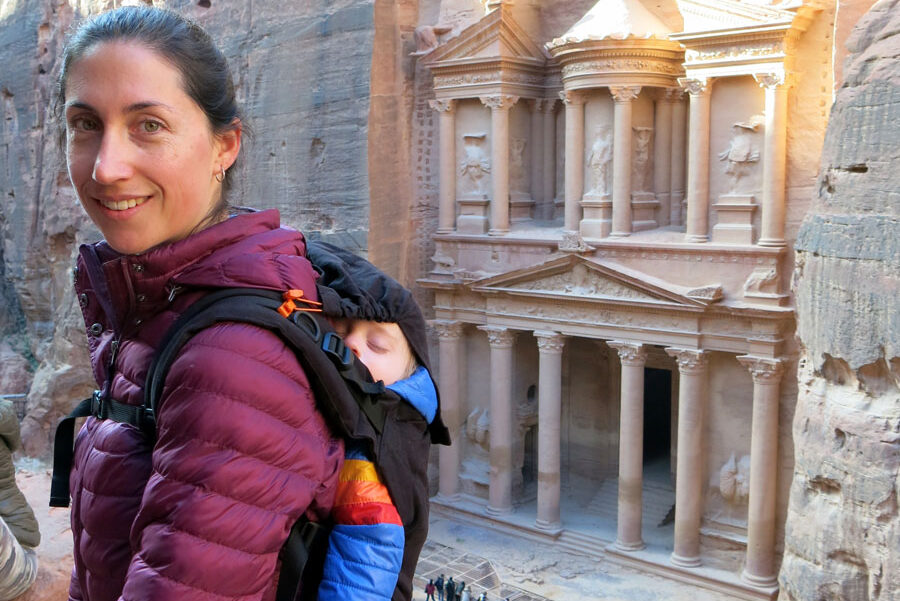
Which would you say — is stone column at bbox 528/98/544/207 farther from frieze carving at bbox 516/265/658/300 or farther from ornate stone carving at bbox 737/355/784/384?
ornate stone carving at bbox 737/355/784/384

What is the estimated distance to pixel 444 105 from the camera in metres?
17.3

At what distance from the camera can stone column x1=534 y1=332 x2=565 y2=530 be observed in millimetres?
16359

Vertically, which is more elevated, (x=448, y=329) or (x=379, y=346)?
(x=379, y=346)

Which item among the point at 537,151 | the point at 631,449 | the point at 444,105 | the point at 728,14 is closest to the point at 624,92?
the point at 728,14

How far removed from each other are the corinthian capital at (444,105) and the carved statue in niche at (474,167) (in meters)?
0.56

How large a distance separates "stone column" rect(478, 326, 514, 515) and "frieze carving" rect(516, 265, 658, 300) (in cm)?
130

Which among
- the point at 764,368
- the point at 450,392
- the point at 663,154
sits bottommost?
the point at 450,392

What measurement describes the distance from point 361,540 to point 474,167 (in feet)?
51.8

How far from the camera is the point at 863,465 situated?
27.5ft

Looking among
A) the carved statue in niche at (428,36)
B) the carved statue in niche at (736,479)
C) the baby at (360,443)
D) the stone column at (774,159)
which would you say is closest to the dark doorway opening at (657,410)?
the carved statue in niche at (736,479)

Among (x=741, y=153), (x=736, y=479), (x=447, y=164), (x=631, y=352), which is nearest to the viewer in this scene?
(x=741, y=153)

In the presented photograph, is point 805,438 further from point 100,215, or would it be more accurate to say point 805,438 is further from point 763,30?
point 100,215

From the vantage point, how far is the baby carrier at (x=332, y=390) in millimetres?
1693

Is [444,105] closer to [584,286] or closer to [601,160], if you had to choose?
[601,160]
